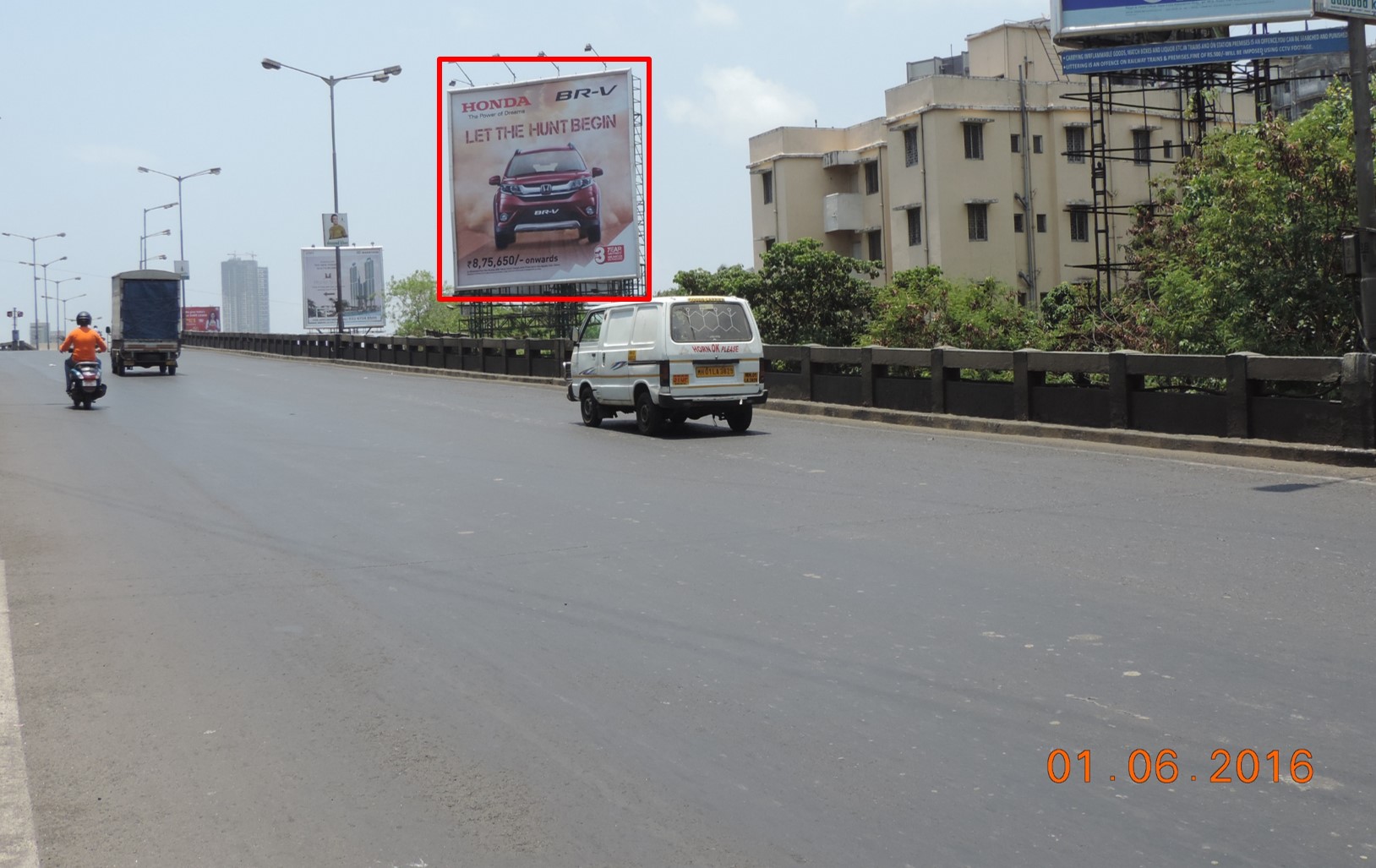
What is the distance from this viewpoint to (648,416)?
19062 millimetres

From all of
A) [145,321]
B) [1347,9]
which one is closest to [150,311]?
[145,321]

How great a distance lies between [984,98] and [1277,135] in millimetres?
35622

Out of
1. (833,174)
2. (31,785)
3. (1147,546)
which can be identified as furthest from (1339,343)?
(833,174)

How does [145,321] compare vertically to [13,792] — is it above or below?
above

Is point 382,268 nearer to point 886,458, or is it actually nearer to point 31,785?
point 886,458

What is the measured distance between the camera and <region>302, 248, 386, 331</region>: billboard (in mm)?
115875

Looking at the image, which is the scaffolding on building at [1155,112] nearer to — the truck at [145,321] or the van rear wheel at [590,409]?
the van rear wheel at [590,409]

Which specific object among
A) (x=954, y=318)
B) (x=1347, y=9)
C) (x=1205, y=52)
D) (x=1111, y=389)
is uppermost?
(x=1205, y=52)

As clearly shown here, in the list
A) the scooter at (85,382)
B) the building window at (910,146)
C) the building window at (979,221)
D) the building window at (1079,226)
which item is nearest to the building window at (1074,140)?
the building window at (1079,226)

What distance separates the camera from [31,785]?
204 inches

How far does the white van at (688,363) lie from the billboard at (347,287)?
98.7 metres
